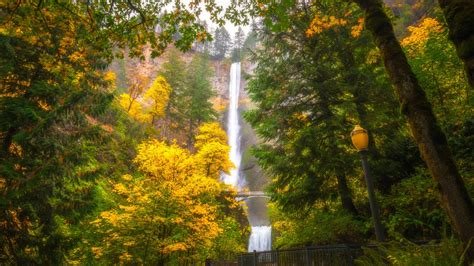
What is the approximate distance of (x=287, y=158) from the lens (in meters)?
12.6

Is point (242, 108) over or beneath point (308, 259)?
over

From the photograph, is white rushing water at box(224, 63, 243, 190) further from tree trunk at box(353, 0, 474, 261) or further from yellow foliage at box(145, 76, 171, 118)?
tree trunk at box(353, 0, 474, 261)

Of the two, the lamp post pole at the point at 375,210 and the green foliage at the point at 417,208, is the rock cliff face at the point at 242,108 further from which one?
the lamp post pole at the point at 375,210

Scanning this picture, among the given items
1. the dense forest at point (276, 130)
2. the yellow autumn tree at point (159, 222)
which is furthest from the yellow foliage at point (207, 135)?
the yellow autumn tree at point (159, 222)

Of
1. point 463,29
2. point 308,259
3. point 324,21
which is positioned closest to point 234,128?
point 308,259

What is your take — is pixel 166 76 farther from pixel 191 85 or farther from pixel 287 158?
pixel 287 158

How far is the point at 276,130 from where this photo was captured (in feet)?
45.3

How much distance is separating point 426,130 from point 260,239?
2773cm

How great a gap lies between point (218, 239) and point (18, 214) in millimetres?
12713

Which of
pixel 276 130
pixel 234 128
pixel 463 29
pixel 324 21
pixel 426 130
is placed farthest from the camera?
pixel 234 128

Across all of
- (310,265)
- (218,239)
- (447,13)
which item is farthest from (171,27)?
(218,239)

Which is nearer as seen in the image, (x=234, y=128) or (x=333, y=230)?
(x=333, y=230)

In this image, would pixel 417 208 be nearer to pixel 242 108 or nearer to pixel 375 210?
pixel 375 210

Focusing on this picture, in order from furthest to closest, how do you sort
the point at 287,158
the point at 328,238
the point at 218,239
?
the point at 218,239
the point at 287,158
the point at 328,238
